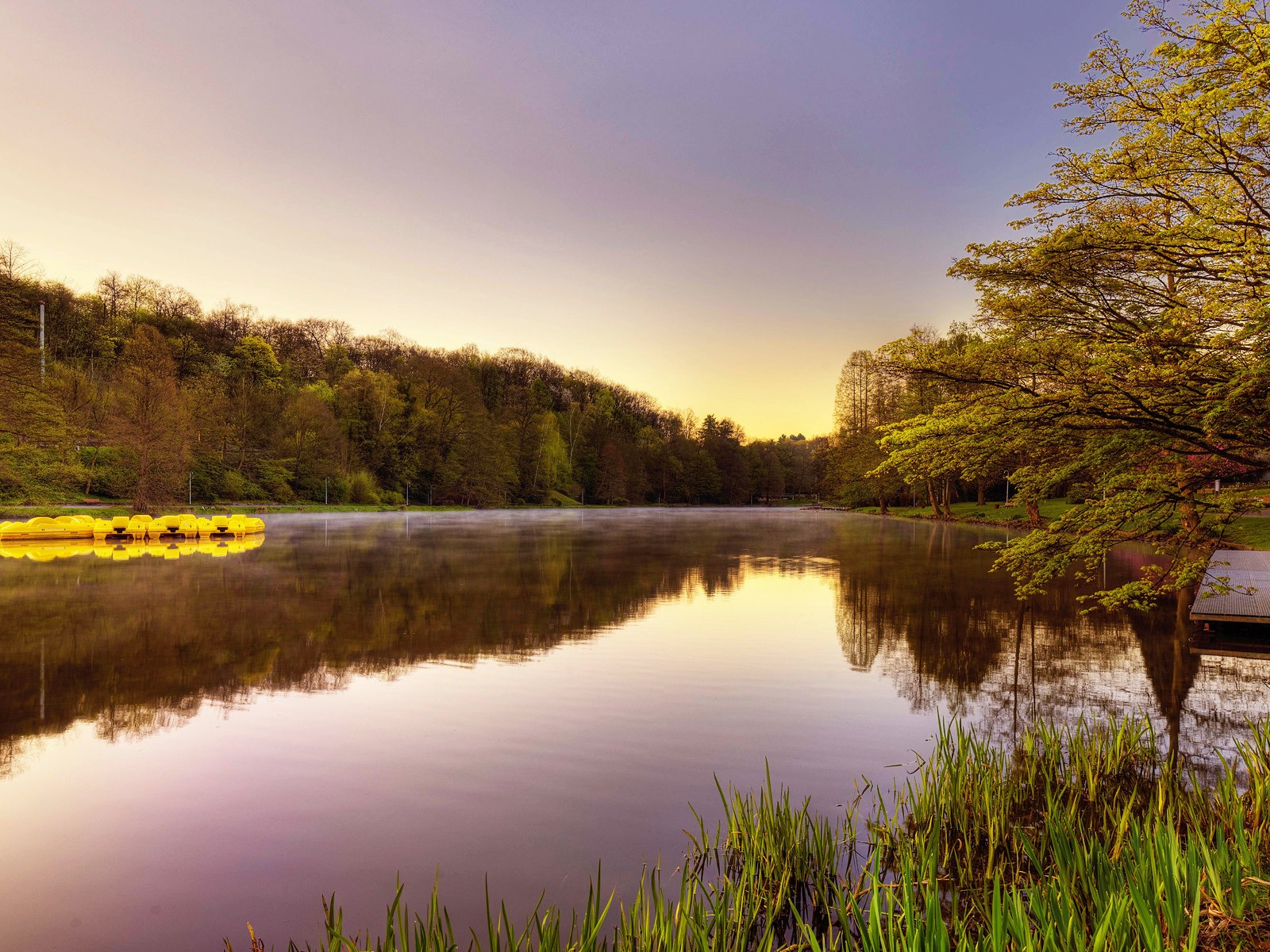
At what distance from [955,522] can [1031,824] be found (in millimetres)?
50561

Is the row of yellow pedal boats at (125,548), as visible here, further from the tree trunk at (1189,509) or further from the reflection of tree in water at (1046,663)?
the tree trunk at (1189,509)

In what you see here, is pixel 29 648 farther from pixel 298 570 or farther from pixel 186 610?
pixel 298 570

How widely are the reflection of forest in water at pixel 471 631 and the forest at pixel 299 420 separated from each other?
20.9 metres

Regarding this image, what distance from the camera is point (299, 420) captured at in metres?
66.4

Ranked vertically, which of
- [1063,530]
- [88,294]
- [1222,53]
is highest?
[88,294]

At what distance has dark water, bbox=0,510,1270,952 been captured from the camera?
4898 mm

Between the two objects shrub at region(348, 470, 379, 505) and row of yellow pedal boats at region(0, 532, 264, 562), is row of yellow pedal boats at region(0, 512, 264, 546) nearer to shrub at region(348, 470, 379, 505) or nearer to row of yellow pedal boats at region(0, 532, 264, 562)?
row of yellow pedal boats at region(0, 532, 264, 562)

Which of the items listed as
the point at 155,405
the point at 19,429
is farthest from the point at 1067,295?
the point at 155,405

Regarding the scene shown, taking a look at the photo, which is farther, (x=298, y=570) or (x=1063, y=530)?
(x=298, y=570)

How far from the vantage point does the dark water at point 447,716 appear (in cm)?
490

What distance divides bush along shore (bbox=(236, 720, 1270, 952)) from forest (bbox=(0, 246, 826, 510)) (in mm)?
37265

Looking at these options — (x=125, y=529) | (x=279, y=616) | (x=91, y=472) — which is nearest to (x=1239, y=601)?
(x=279, y=616)

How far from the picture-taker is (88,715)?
804 centimetres

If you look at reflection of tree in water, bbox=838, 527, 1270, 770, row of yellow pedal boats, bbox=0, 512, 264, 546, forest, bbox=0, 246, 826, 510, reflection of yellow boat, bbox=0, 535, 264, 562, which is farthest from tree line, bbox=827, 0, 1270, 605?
forest, bbox=0, 246, 826, 510
